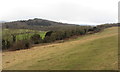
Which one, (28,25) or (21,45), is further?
(28,25)

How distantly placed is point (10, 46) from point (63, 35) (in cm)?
2176

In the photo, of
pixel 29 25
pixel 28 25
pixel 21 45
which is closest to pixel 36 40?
pixel 21 45

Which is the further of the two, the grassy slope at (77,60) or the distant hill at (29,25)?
the distant hill at (29,25)

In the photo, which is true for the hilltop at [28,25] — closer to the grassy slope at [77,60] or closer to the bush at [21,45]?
→ the bush at [21,45]

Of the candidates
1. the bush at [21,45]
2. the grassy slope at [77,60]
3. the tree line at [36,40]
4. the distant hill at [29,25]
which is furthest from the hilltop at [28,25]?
the grassy slope at [77,60]

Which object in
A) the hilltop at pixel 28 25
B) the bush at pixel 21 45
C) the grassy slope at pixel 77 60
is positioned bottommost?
the bush at pixel 21 45

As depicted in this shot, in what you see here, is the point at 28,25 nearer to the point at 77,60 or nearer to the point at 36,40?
the point at 36,40

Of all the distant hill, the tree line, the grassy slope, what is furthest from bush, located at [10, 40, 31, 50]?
the distant hill

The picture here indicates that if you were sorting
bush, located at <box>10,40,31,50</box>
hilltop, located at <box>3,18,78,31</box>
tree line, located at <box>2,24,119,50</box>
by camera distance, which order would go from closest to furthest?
1. bush, located at <box>10,40,31,50</box>
2. tree line, located at <box>2,24,119,50</box>
3. hilltop, located at <box>3,18,78,31</box>

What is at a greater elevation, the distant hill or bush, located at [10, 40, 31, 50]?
the distant hill

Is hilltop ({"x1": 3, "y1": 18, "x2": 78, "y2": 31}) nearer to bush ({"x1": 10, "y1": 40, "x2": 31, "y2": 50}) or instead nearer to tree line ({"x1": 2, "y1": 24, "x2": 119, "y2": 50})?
tree line ({"x1": 2, "y1": 24, "x2": 119, "y2": 50})

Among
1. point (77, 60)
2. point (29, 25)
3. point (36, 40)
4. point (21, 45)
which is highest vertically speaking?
point (29, 25)

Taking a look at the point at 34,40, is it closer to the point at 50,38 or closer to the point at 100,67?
the point at 50,38

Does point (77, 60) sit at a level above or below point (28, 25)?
below
